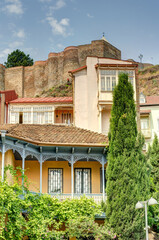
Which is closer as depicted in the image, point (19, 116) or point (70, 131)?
point (70, 131)

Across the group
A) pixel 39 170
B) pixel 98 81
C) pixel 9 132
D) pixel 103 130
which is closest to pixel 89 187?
pixel 39 170

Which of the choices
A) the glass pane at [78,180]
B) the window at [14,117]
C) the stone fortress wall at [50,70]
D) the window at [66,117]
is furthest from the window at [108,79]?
the stone fortress wall at [50,70]

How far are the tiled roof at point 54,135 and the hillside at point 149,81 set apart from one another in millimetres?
34962

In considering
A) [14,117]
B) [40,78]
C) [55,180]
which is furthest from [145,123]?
[40,78]

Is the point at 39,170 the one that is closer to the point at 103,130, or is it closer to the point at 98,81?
the point at 103,130

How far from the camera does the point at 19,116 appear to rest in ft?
102

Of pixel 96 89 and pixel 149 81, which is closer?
pixel 96 89

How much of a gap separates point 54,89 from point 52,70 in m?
4.50

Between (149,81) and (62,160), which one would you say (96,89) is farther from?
(149,81)

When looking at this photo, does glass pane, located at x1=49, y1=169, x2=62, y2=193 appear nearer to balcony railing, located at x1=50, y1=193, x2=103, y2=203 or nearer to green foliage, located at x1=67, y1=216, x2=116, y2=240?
balcony railing, located at x1=50, y1=193, x2=103, y2=203

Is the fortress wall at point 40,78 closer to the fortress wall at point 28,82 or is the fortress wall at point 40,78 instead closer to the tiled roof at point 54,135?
the fortress wall at point 28,82

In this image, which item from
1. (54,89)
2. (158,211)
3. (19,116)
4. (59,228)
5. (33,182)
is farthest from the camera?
(54,89)

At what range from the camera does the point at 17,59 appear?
7456 cm

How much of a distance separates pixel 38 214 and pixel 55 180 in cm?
345
